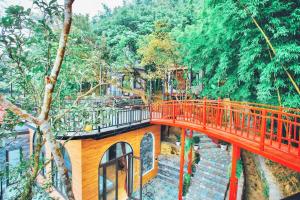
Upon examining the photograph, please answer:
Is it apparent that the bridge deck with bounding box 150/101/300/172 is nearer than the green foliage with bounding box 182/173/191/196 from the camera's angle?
Yes

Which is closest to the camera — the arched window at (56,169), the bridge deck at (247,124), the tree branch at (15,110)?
the tree branch at (15,110)

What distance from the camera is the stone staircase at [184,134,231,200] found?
7.21m

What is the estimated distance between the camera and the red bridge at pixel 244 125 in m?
3.89

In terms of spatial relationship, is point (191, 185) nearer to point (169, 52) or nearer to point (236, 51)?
point (236, 51)

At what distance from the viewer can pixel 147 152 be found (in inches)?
377

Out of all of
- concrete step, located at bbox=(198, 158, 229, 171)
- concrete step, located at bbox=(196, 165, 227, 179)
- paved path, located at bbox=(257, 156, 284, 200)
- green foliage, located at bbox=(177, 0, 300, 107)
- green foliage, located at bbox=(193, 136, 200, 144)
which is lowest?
concrete step, located at bbox=(196, 165, 227, 179)

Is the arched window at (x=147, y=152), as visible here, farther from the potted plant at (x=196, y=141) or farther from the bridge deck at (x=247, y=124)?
the potted plant at (x=196, y=141)

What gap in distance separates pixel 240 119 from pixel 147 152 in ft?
17.4

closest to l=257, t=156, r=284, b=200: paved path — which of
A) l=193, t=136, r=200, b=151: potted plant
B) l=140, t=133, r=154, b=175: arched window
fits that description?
l=193, t=136, r=200, b=151: potted plant

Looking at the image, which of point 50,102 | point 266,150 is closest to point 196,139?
point 266,150

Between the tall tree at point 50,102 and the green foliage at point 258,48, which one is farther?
the green foliage at point 258,48

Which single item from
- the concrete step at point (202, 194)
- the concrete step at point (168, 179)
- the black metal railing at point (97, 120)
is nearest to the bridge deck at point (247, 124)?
the black metal railing at point (97, 120)

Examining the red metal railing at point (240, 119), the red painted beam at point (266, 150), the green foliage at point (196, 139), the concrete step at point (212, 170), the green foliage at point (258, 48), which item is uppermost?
the green foliage at point (258, 48)

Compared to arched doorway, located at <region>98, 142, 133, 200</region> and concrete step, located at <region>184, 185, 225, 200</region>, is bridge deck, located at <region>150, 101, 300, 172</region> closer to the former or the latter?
arched doorway, located at <region>98, 142, 133, 200</region>
